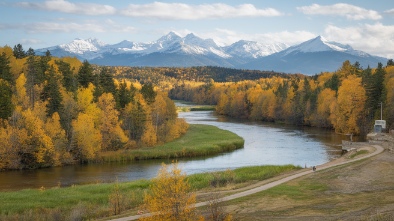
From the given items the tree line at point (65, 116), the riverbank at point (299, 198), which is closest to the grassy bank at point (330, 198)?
the riverbank at point (299, 198)

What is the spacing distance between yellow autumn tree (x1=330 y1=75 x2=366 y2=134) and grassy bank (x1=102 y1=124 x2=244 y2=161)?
1106 inches

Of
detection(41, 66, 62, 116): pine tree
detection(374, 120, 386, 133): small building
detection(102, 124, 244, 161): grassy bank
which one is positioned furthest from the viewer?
detection(374, 120, 386, 133): small building

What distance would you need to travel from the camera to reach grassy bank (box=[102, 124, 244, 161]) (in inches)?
2835

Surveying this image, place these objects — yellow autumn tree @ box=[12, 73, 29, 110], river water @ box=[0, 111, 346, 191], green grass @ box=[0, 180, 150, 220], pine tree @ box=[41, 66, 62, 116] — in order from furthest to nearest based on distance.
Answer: pine tree @ box=[41, 66, 62, 116]
yellow autumn tree @ box=[12, 73, 29, 110]
river water @ box=[0, 111, 346, 191]
green grass @ box=[0, 180, 150, 220]

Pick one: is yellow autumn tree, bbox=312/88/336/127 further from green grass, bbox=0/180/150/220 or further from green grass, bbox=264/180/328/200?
green grass, bbox=0/180/150/220

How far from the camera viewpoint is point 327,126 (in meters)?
116

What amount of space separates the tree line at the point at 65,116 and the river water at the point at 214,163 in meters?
3.88

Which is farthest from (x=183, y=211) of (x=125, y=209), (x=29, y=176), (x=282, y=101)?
(x=282, y=101)

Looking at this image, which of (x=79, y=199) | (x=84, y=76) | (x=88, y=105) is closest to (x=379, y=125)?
(x=88, y=105)

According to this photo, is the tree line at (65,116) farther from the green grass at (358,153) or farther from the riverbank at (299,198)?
the green grass at (358,153)

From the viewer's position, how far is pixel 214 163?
220 ft

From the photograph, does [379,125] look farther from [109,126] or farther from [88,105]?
[88,105]

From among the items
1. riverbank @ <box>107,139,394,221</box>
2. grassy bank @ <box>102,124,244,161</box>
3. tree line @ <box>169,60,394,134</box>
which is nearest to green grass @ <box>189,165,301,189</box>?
riverbank @ <box>107,139,394,221</box>

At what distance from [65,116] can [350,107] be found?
6205 centimetres
